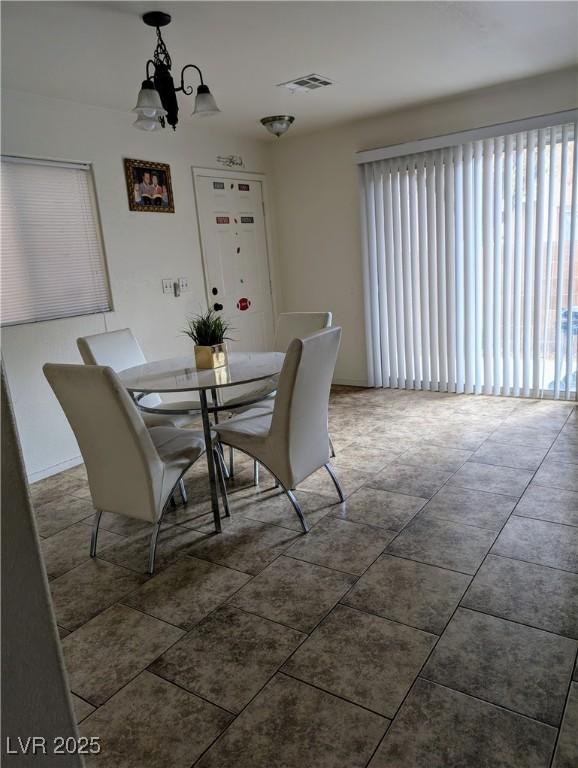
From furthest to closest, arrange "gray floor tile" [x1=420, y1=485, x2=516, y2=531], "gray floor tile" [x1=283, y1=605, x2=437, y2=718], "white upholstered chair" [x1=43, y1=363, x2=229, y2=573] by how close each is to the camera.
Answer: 1. "gray floor tile" [x1=420, y1=485, x2=516, y2=531]
2. "white upholstered chair" [x1=43, y1=363, x2=229, y2=573]
3. "gray floor tile" [x1=283, y1=605, x2=437, y2=718]

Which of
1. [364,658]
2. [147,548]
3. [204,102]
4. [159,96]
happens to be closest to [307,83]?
[204,102]

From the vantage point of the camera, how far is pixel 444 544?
2441mm

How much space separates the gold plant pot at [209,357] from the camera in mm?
3021

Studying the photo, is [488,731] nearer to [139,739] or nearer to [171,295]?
[139,739]

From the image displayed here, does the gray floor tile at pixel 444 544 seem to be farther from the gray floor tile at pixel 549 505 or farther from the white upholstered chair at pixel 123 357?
A: the white upholstered chair at pixel 123 357

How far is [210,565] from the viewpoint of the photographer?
244cm

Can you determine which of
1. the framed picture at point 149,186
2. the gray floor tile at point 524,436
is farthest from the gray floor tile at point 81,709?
the framed picture at point 149,186

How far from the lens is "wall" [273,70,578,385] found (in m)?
4.63

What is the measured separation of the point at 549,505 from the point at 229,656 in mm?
1753

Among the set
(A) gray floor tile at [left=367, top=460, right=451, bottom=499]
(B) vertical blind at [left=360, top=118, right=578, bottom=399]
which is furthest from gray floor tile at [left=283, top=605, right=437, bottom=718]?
(B) vertical blind at [left=360, top=118, right=578, bottom=399]

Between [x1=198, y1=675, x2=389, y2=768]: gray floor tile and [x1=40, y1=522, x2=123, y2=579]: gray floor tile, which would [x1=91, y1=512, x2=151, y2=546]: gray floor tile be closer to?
[x1=40, y1=522, x2=123, y2=579]: gray floor tile

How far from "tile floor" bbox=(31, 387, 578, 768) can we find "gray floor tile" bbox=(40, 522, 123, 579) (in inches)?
0.5

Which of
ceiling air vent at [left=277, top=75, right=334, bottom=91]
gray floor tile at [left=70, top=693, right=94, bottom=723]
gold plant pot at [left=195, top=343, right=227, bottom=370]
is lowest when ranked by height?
gray floor tile at [left=70, top=693, right=94, bottom=723]

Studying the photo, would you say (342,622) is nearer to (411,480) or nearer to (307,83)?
(411,480)
